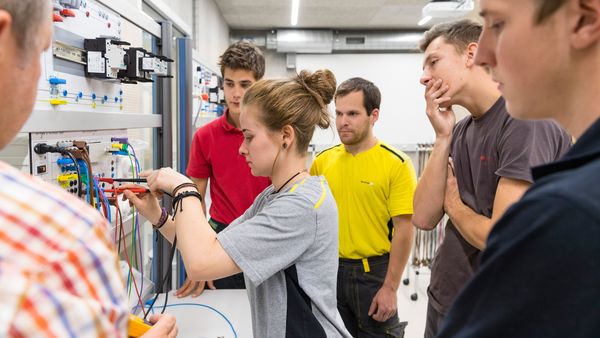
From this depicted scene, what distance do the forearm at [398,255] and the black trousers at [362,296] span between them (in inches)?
2.5

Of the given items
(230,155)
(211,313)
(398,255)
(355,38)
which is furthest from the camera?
(355,38)

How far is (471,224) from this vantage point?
1.31 meters

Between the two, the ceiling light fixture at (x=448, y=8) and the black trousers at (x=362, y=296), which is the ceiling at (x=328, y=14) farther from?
the black trousers at (x=362, y=296)

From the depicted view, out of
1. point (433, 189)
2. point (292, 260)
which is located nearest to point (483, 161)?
point (433, 189)

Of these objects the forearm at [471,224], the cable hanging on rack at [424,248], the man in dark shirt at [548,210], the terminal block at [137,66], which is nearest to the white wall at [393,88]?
the cable hanging on rack at [424,248]

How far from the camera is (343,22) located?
6.68 metres

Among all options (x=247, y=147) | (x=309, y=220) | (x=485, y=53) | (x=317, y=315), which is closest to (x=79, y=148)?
(x=247, y=147)

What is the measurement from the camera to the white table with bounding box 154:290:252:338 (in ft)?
4.98

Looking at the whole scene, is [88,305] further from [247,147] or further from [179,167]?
[179,167]

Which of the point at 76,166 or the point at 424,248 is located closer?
the point at 76,166

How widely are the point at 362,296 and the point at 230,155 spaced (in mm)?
931

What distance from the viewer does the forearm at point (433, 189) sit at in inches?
59.5

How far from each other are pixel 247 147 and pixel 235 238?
0.31 m

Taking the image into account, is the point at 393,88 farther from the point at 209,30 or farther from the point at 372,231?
the point at 372,231
